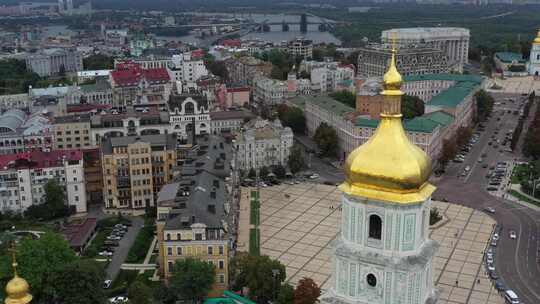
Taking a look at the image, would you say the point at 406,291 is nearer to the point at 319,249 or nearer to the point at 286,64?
the point at 319,249

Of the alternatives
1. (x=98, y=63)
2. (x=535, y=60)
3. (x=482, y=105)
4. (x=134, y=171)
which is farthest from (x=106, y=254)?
(x=535, y=60)

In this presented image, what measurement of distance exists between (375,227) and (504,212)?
50325mm

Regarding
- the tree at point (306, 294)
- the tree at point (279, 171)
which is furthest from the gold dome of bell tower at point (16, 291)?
the tree at point (279, 171)

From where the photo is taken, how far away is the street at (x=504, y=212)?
168 feet

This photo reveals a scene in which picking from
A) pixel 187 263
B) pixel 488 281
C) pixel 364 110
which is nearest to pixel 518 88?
pixel 364 110

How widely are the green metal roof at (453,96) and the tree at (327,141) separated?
21052 mm

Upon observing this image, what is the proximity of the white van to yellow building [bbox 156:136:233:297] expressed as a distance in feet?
72.4

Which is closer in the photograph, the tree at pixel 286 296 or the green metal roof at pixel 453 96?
the tree at pixel 286 296

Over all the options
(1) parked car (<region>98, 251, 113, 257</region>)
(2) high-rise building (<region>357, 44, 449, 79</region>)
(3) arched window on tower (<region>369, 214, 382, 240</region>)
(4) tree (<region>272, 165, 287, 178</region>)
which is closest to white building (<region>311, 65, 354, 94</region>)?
(2) high-rise building (<region>357, 44, 449, 79</region>)

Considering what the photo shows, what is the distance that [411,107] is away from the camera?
104 metres

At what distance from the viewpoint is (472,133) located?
10062 centimetres

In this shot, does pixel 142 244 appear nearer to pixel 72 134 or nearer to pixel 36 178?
pixel 36 178

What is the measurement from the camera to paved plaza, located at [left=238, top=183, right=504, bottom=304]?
50194mm

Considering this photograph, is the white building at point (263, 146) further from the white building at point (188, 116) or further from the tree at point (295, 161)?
the white building at point (188, 116)
